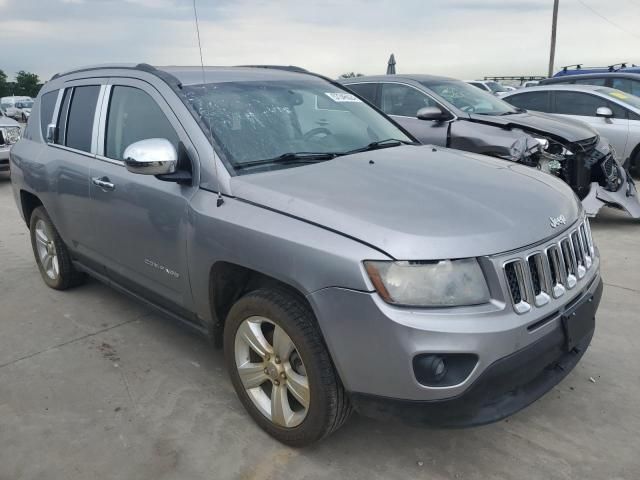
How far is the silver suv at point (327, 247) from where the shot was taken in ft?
6.78

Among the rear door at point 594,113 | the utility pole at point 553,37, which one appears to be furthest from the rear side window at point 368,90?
the utility pole at point 553,37

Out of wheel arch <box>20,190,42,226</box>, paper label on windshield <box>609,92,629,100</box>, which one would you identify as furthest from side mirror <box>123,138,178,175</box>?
paper label on windshield <box>609,92,629,100</box>

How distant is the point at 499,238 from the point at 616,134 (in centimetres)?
699

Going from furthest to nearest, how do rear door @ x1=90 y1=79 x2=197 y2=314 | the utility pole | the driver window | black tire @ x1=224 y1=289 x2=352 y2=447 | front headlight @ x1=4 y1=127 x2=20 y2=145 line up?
1. the utility pole
2. front headlight @ x1=4 y1=127 x2=20 y2=145
3. the driver window
4. rear door @ x1=90 y1=79 x2=197 y2=314
5. black tire @ x1=224 y1=289 x2=352 y2=447

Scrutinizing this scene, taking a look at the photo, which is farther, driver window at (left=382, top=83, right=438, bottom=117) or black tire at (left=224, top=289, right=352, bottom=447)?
driver window at (left=382, top=83, right=438, bottom=117)

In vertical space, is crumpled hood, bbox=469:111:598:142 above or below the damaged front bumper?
above

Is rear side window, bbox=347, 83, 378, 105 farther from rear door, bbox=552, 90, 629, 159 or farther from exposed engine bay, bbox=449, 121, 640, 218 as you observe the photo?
rear door, bbox=552, 90, 629, 159

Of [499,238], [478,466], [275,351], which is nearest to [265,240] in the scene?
[275,351]

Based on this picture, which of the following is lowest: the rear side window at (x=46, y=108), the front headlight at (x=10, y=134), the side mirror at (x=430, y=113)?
the front headlight at (x=10, y=134)

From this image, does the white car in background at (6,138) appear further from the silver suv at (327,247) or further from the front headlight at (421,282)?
the front headlight at (421,282)

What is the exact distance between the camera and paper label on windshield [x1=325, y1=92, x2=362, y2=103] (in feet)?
12.0

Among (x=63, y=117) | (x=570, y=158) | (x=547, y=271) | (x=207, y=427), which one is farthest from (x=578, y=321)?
(x=570, y=158)

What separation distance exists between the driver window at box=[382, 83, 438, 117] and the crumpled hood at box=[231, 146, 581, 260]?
3.93 meters

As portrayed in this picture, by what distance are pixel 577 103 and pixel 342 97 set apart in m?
5.96
